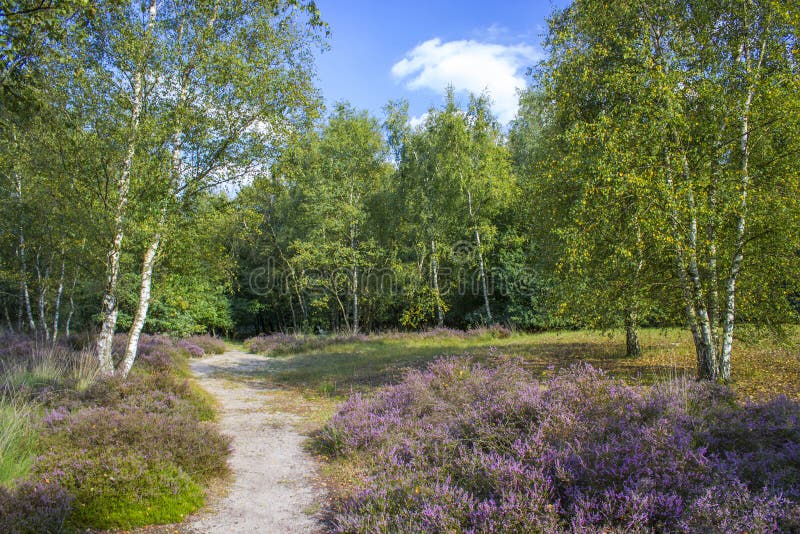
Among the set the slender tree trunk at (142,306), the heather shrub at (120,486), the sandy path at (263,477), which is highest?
the slender tree trunk at (142,306)

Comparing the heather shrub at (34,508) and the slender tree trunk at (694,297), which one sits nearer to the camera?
the heather shrub at (34,508)

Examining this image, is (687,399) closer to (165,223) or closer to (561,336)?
(165,223)

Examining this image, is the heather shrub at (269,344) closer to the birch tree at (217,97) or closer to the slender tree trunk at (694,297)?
the birch tree at (217,97)

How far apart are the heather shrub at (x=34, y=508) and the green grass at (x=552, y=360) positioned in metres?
6.13

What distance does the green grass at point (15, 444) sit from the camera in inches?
198

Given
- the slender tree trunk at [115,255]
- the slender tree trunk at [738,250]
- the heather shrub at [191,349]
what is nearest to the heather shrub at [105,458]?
the slender tree trunk at [115,255]

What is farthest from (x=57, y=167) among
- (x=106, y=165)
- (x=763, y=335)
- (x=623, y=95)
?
(x=763, y=335)

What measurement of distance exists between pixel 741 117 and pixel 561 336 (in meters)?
13.0

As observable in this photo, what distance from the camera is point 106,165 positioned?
9.78 metres

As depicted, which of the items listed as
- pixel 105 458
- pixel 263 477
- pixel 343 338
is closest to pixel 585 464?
pixel 263 477

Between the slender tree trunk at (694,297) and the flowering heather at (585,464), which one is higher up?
the slender tree trunk at (694,297)

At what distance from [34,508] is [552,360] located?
12.0 m

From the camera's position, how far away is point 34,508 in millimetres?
4250

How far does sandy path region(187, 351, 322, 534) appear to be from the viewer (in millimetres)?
4711
